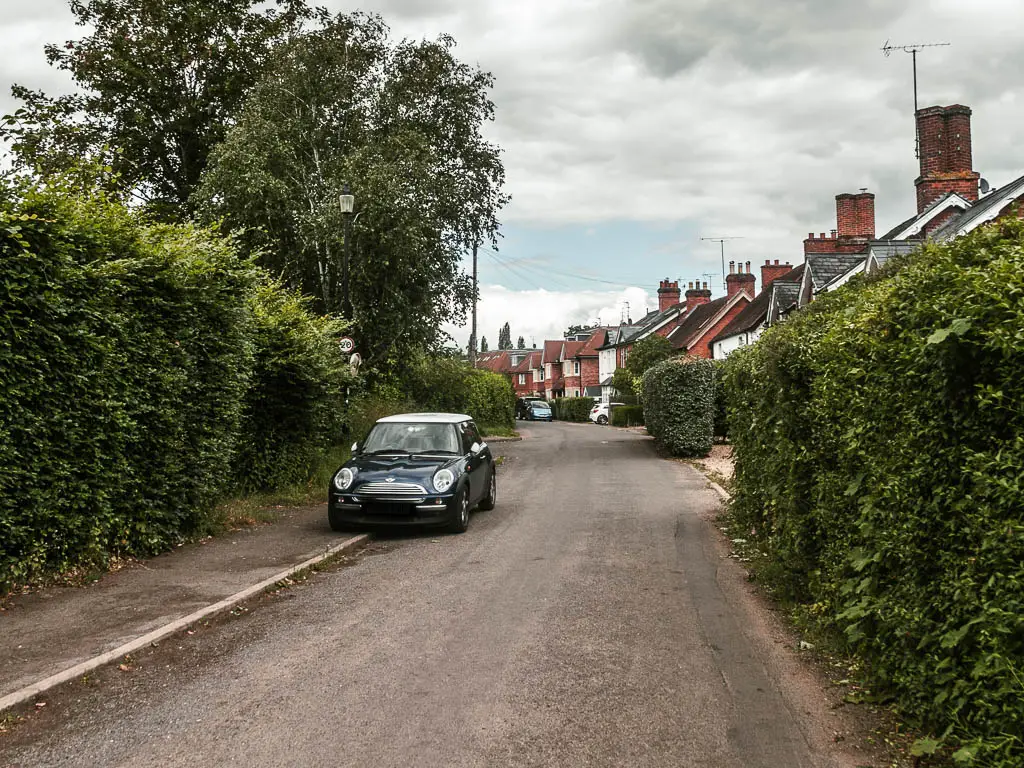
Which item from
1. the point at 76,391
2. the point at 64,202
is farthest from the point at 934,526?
the point at 64,202

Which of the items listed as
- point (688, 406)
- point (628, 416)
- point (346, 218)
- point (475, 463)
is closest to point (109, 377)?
point (475, 463)

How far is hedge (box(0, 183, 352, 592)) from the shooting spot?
275 inches

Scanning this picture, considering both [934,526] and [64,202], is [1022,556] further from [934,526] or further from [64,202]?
[64,202]

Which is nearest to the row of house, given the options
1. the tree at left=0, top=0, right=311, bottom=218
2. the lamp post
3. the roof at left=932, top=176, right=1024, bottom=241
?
the roof at left=932, top=176, right=1024, bottom=241

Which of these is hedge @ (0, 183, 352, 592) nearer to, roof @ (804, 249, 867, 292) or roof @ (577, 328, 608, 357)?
roof @ (804, 249, 867, 292)

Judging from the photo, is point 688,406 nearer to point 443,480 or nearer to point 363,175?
point 363,175

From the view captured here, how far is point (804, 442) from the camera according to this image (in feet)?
22.6

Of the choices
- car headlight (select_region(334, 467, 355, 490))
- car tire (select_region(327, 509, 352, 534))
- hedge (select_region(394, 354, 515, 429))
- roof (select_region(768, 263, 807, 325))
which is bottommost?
car tire (select_region(327, 509, 352, 534))

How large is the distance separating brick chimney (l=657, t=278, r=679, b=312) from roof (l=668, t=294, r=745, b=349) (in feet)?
33.1

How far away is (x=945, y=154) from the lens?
28.5 meters

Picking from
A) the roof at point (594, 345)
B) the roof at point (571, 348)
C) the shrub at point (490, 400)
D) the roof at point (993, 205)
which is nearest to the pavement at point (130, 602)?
the roof at point (993, 205)

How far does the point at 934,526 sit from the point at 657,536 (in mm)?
7188

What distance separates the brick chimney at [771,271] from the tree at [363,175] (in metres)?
25.1

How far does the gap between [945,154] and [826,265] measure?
17.5 ft
